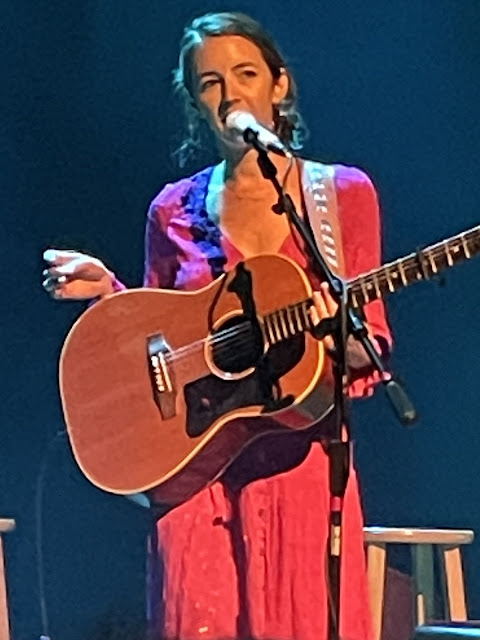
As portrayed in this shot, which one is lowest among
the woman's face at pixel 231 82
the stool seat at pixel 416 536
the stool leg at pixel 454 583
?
the stool leg at pixel 454 583

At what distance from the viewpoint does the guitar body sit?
1877 millimetres

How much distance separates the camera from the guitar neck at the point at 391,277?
1.76 meters

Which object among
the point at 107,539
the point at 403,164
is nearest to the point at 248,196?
the point at 403,164

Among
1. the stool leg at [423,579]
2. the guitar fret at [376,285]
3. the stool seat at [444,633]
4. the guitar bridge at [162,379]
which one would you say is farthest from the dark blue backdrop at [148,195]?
the stool seat at [444,633]

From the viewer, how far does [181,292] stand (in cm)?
199

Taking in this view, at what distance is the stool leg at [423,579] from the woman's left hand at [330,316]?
27.9 inches

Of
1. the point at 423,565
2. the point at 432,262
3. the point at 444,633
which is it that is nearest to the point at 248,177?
the point at 432,262

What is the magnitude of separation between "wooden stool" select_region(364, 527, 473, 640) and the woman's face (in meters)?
0.77

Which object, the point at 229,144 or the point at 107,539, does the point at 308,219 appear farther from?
the point at 107,539

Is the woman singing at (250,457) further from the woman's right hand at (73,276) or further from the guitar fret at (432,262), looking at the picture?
the guitar fret at (432,262)

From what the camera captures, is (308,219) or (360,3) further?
(360,3)

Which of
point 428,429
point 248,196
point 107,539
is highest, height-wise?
point 248,196

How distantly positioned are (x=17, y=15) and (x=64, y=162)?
319 mm

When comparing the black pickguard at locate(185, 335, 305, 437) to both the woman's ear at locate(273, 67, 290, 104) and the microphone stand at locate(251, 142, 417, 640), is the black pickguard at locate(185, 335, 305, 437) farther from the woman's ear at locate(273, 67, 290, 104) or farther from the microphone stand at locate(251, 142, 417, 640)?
the woman's ear at locate(273, 67, 290, 104)
